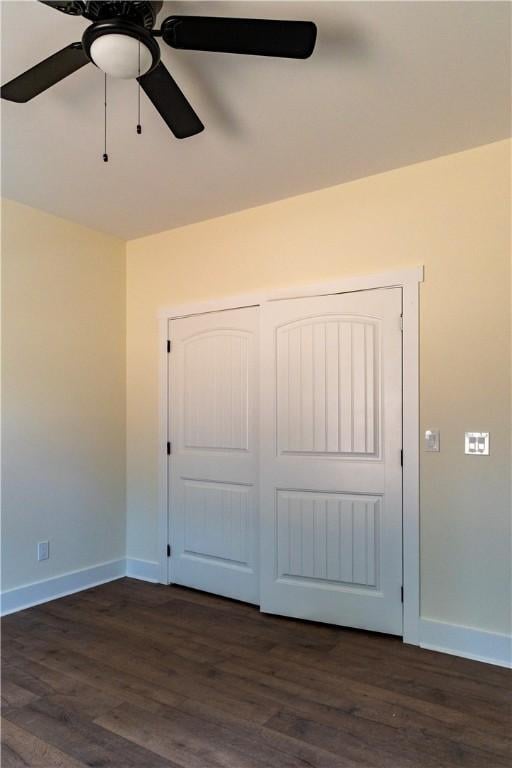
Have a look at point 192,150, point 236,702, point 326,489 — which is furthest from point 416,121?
point 236,702

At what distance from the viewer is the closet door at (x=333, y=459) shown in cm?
294

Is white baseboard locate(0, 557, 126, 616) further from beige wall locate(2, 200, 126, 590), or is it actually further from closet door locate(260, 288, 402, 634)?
closet door locate(260, 288, 402, 634)

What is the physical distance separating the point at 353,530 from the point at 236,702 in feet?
3.75

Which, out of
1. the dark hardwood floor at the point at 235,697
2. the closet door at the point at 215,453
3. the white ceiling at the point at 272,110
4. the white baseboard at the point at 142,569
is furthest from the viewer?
the white baseboard at the point at 142,569

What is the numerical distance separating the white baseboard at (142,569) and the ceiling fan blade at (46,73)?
318 cm

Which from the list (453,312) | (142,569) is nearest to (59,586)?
(142,569)

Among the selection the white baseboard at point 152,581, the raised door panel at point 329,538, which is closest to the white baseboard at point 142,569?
the white baseboard at point 152,581

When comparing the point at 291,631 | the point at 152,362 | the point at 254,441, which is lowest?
the point at 291,631

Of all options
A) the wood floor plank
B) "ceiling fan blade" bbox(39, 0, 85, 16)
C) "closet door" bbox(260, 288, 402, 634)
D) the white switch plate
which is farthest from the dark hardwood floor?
"ceiling fan blade" bbox(39, 0, 85, 16)

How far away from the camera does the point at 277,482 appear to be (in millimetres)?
3293

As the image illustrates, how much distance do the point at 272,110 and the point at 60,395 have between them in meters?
2.38

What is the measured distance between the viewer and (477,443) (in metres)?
2.68

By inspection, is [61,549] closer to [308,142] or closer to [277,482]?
[277,482]

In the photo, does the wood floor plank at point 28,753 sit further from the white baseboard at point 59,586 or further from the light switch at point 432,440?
the light switch at point 432,440
